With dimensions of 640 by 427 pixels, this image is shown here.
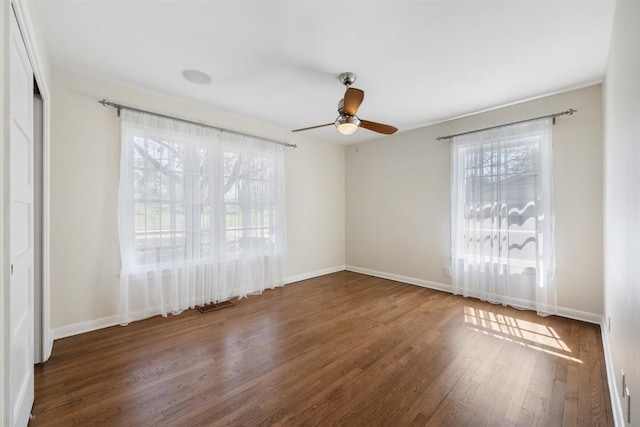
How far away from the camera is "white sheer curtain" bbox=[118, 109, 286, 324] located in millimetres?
2910

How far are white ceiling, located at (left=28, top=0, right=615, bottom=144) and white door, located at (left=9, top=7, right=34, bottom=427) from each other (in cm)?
76

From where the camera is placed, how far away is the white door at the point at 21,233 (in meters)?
1.27

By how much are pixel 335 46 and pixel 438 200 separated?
2.82 metres

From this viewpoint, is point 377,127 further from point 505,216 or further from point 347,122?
point 505,216

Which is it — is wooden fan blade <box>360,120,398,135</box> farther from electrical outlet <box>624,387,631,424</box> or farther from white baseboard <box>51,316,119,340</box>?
white baseboard <box>51,316,119,340</box>

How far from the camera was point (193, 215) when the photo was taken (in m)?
3.30

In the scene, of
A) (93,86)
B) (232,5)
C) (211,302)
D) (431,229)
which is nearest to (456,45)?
(232,5)

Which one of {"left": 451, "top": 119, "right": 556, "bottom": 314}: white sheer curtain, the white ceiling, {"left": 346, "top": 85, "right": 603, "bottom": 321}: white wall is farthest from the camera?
{"left": 451, "top": 119, "right": 556, "bottom": 314}: white sheer curtain

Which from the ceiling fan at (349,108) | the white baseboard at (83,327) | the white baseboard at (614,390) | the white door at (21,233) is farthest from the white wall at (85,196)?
the white baseboard at (614,390)

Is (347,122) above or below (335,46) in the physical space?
below

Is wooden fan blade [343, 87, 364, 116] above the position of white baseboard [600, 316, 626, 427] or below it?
above

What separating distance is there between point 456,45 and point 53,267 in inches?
163

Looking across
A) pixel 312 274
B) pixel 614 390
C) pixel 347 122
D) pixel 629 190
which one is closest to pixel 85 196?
pixel 347 122

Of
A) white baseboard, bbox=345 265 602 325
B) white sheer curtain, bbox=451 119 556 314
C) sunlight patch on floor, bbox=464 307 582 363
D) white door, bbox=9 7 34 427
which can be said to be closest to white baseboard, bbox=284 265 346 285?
white baseboard, bbox=345 265 602 325
